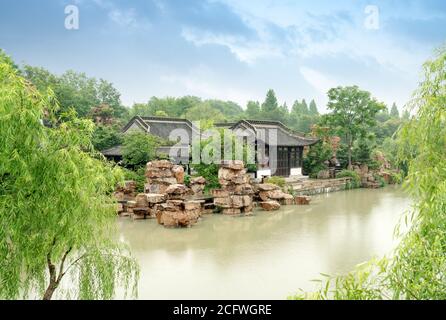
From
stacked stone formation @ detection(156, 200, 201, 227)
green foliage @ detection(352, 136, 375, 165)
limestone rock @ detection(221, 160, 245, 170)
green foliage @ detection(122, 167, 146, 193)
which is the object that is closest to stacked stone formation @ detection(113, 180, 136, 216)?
green foliage @ detection(122, 167, 146, 193)

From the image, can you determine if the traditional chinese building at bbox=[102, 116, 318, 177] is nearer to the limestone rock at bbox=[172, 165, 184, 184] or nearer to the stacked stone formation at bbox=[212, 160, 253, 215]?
the limestone rock at bbox=[172, 165, 184, 184]

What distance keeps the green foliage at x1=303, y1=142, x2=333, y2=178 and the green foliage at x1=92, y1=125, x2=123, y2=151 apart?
10.4 metres

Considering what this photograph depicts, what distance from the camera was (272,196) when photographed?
1642 centimetres

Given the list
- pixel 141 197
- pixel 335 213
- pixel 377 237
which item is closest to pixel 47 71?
pixel 141 197

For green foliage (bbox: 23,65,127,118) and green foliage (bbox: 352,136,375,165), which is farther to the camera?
green foliage (bbox: 352,136,375,165)

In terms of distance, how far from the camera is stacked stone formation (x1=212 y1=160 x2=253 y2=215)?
14.9 metres

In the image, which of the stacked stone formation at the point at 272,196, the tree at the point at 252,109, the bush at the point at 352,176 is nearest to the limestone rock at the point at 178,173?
the stacked stone formation at the point at 272,196

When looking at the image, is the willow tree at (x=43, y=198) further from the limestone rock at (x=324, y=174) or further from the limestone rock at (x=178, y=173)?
the limestone rock at (x=324, y=174)

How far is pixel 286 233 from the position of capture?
38.9 feet

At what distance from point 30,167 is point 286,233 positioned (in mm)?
8652

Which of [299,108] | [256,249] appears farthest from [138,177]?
[299,108]

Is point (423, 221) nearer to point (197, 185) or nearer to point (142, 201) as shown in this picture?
point (142, 201)

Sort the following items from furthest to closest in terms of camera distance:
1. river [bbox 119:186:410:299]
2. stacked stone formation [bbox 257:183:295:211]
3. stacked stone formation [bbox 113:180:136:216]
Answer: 1. stacked stone formation [bbox 257:183:295:211]
2. stacked stone formation [bbox 113:180:136:216]
3. river [bbox 119:186:410:299]
